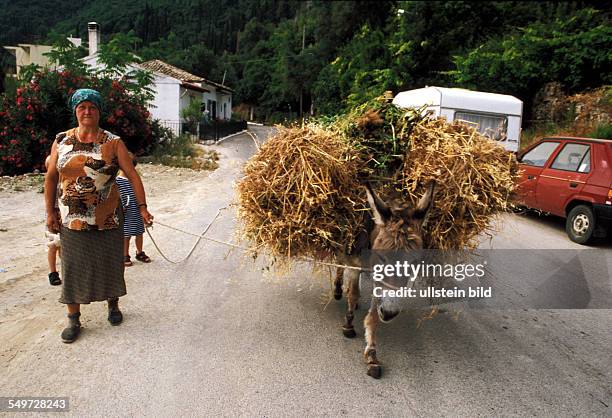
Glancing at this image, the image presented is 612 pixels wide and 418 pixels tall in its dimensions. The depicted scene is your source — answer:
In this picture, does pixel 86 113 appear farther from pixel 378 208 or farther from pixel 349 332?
pixel 349 332

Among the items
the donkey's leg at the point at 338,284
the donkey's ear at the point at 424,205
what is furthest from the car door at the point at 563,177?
the donkey's ear at the point at 424,205

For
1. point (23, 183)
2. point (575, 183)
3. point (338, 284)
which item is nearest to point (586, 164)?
point (575, 183)

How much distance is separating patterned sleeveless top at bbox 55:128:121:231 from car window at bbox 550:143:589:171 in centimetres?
813

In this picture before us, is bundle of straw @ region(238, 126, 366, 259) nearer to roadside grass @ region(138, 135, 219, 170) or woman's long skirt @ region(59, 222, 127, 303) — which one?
woman's long skirt @ region(59, 222, 127, 303)

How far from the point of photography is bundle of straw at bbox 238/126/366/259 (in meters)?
3.32

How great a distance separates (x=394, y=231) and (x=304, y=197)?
2.36 feet

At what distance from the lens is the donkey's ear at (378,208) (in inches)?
125

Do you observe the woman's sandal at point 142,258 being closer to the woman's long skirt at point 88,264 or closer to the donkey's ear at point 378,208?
the woman's long skirt at point 88,264

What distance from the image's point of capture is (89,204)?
12.2 ft

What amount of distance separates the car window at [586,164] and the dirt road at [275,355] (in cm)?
409

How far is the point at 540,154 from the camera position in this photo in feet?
30.6

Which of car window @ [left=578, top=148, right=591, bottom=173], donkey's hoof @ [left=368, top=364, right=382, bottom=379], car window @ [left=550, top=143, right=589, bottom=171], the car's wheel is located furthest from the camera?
car window @ [left=550, top=143, right=589, bottom=171]

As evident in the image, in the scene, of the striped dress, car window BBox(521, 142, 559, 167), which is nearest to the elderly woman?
the striped dress

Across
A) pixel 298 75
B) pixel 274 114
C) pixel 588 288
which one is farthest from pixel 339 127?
pixel 274 114
